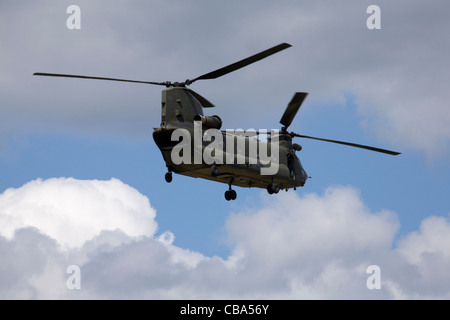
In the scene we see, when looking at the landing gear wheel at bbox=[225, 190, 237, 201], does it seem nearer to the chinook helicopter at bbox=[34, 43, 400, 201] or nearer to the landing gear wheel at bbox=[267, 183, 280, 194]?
the chinook helicopter at bbox=[34, 43, 400, 201]

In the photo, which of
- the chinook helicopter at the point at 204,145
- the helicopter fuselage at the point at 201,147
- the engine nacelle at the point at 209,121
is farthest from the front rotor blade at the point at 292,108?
the engine nacelle at the point at 209,121

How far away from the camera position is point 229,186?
5669 centimetres

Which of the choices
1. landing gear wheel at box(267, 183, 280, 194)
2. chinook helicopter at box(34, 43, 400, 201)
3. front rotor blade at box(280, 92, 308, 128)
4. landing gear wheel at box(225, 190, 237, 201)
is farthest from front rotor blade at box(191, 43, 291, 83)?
front rotor blade at box(280, 92, 308, 128)

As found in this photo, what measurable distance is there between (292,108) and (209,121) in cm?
1163

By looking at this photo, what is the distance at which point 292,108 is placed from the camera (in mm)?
62031

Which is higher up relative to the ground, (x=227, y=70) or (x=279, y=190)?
(x=227, y=70)

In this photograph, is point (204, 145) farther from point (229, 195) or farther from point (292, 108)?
point (292, 108)

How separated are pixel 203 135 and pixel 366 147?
575 inches
